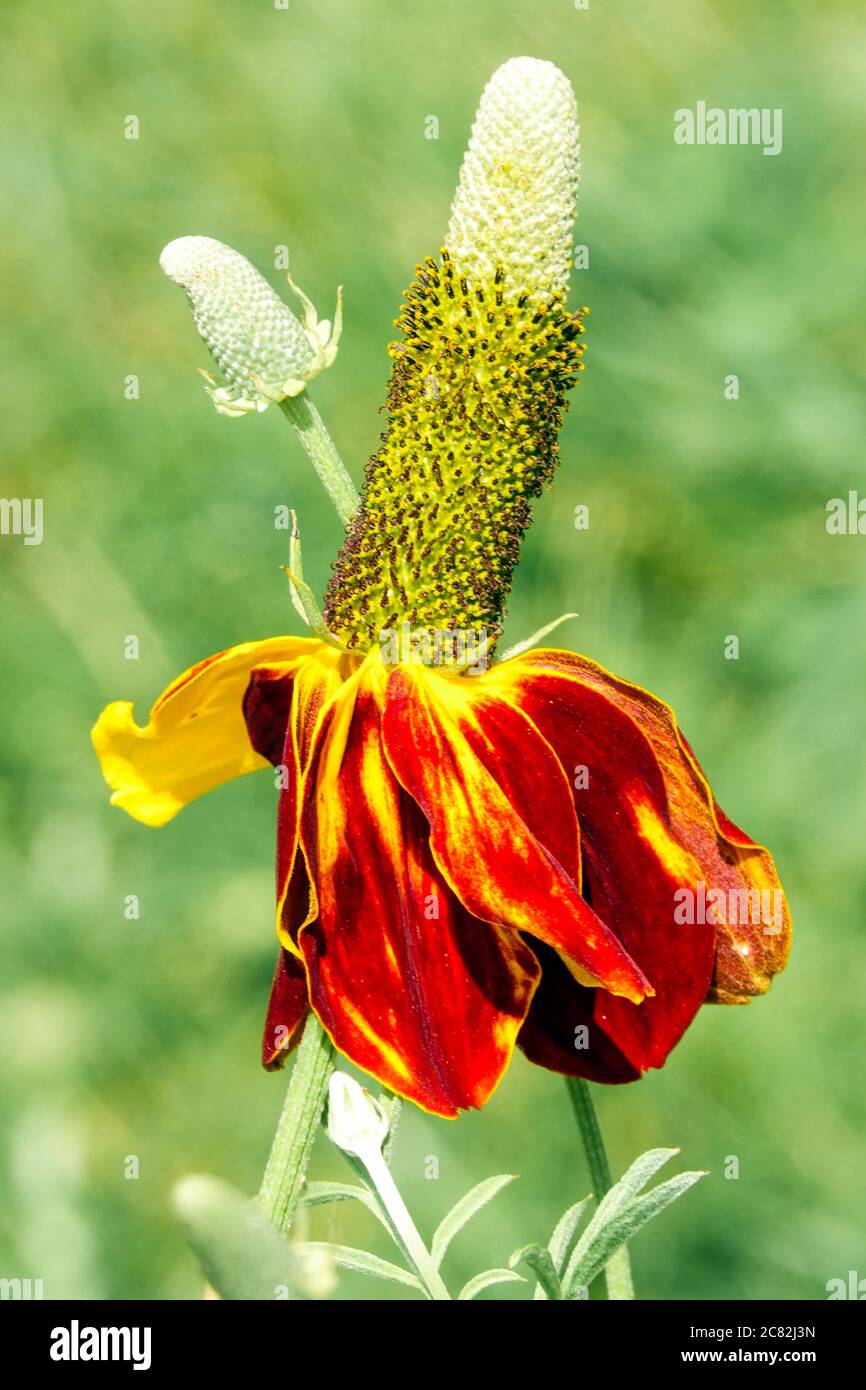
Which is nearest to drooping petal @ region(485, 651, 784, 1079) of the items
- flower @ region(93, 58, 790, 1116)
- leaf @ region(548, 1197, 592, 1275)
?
flower @ region(93, 58, 790, 1116)

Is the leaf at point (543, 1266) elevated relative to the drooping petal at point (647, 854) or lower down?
lower down

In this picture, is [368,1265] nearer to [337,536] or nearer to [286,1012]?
[286,1012]

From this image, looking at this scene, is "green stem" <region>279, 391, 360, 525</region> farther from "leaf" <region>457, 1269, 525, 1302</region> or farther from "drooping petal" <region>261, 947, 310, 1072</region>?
"leaf" <region>457, 1269, 525, 1302</region>

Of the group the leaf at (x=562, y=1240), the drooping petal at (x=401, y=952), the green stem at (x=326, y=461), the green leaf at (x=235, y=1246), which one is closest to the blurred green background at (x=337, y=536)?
the leaf at (x=562, y=1240)

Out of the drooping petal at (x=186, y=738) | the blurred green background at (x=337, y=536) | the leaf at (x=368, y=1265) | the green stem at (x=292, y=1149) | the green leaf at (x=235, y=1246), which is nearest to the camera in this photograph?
the green leaf at (x=235, y=1246)

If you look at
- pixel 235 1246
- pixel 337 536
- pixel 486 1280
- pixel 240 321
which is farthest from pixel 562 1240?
pixel 337 536

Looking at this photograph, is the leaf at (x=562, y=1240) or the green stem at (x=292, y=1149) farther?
the leaf at (x=562, y=1240)

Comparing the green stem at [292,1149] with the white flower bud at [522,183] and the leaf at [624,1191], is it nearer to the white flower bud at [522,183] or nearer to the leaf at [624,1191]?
the leaf at [624,1191]
